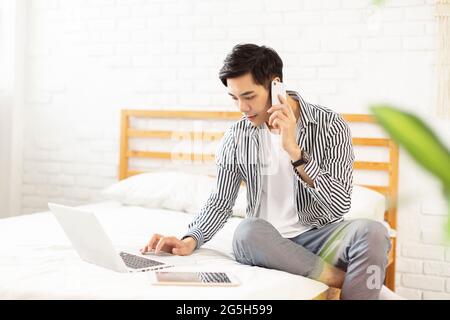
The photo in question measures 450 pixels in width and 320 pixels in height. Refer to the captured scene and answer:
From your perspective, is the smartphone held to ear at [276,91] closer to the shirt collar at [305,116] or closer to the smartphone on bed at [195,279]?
the shirt collar at [305,116]

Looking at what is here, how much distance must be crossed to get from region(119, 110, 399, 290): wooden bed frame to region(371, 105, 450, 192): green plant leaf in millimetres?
2541

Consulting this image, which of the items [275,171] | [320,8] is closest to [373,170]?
[320,8]

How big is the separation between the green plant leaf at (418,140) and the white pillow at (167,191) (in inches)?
96.1

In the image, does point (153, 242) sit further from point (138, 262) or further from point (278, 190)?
point (278, 190)

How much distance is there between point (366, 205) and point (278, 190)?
2.41 feet

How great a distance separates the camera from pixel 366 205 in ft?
8.13

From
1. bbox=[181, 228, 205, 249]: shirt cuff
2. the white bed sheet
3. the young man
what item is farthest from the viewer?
bbox=[181, 228, 205, 249]: shirt cuff

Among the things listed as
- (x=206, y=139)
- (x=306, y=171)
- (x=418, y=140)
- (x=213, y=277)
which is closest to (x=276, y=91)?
(x=306, y=171)

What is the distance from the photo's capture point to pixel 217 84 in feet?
10.3

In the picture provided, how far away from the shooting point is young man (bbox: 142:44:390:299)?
5.15 feet

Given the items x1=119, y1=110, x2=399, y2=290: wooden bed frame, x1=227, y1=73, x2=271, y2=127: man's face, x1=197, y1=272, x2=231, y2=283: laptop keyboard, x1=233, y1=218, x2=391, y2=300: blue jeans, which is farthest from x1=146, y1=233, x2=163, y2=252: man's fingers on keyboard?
x1=119, y1=110, x2=399, y2=290: wooden bed frame

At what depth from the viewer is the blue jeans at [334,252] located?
1.53 metres

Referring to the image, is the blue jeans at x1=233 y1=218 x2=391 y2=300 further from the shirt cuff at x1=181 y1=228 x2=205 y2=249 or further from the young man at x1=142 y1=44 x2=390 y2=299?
the shirt cuff at x1=181 y1=228 x2=205 y2=249

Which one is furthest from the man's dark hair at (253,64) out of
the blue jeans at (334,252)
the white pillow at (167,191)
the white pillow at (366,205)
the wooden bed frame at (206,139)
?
the wooden bed frame at (206,139)
